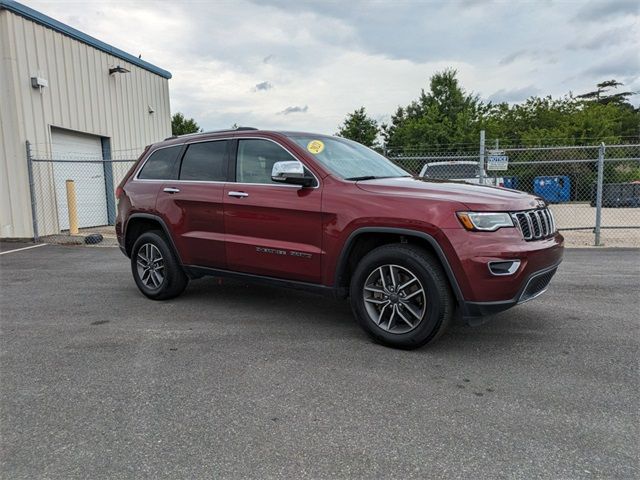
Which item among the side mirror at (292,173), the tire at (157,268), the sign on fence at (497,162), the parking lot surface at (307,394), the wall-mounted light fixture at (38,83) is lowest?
the parking lot surface at (307,394)

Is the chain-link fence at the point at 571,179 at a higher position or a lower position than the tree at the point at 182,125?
lower

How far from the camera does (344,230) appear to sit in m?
3.92

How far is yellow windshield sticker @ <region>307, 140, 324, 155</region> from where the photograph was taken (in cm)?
439

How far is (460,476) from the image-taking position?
223cm

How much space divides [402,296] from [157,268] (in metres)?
A: 2.98

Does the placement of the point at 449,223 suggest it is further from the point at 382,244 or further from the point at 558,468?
the point at 558,468

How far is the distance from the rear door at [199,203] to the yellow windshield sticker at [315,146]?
0.92 meters

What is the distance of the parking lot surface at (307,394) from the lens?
2375 millimetres

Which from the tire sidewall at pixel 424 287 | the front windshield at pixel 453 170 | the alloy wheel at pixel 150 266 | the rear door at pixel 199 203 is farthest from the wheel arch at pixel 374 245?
the front windshield at pixel 453 170

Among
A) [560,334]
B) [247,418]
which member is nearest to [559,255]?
[560,334]

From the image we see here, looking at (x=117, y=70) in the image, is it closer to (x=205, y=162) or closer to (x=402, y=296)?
(x=205, y=162)

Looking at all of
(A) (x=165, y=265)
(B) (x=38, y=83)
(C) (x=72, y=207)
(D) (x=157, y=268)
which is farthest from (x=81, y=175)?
(A) (x=165, y=265)

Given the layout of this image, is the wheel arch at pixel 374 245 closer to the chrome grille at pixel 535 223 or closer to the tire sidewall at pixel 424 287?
the tire sidewall at pixel 424 287

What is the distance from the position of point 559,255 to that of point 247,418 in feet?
9.21
